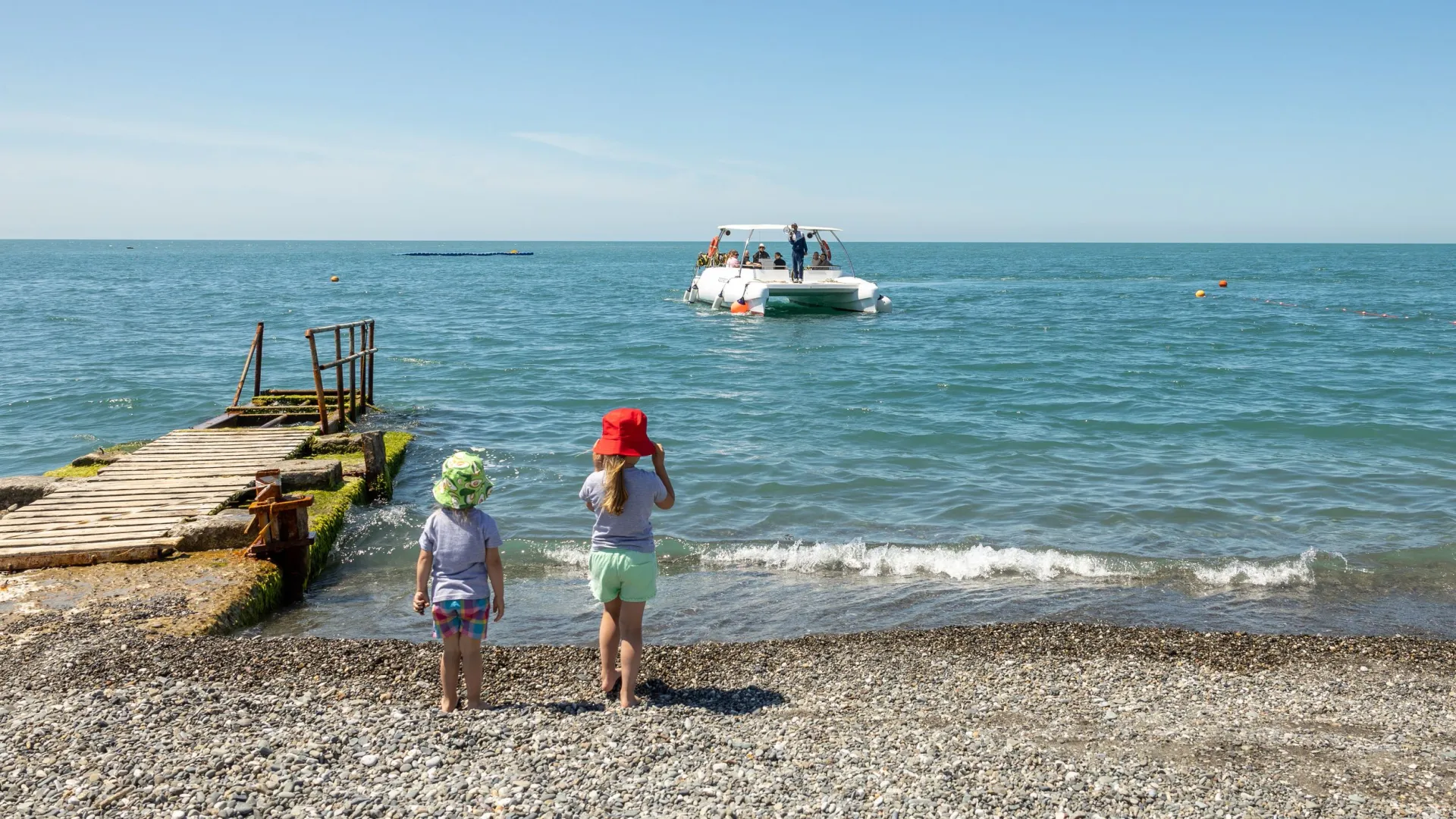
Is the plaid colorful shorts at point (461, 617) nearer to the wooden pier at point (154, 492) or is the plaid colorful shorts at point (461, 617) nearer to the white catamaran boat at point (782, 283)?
the wooden pier at point (154, 492)

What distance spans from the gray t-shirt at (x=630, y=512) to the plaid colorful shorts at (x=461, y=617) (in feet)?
2.32

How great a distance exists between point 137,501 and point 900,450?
988cm

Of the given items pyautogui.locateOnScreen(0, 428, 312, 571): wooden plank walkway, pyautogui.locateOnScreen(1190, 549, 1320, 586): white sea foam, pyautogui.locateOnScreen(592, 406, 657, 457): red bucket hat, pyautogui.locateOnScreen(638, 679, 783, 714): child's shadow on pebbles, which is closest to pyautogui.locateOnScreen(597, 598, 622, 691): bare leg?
pyautogui.locateOnScreen(638, 679, 783, 714): child's shadow on pebbles

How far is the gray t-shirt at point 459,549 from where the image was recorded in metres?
5.39

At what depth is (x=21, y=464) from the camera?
48.2 ft

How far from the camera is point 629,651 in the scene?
585cm

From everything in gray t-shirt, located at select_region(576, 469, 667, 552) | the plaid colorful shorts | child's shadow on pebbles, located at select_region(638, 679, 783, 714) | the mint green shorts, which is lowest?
child's shadow on pebbles, located at select_region(638, 679, 783, 714)

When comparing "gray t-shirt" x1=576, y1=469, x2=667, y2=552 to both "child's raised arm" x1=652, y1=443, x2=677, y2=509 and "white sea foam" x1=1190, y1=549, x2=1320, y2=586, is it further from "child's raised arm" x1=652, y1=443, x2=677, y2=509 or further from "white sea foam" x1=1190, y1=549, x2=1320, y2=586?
"white sea foam" x1=1190, y1=549, x2=1320, y2=586

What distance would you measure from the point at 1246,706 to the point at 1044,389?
607 inches

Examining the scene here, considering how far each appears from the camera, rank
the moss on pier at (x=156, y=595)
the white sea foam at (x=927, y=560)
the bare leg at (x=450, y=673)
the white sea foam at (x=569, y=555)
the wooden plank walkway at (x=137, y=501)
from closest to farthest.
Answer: the bare leg at (x=450, y=673)
the moss on pier at (x=156, y=595)
the wooden plank walkway at (x=137, y=501)
the white sea foam at (x=927, y=560)
the white sea foam at (x=569, y=555)

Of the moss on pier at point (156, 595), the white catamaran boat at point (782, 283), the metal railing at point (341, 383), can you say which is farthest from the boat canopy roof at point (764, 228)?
the moss on pier at point (156, 595)

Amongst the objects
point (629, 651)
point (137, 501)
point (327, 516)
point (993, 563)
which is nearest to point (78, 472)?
point (137, 501)

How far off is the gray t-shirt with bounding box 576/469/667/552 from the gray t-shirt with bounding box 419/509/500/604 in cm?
56

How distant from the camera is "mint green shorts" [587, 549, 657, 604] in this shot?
5.65 meters
